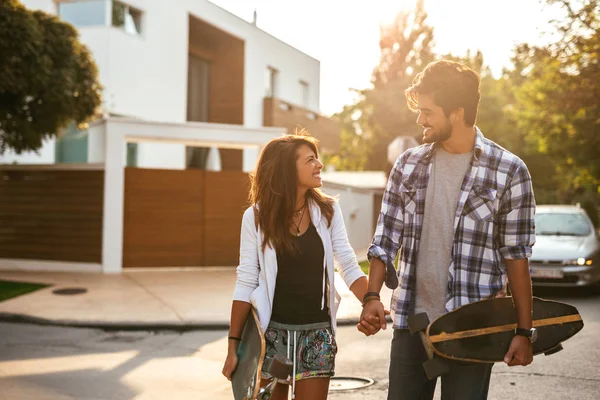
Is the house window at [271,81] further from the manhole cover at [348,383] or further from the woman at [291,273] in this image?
the woman at [291,273]

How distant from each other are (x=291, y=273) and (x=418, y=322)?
2.43 feet

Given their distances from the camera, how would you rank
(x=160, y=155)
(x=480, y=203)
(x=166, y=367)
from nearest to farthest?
(x=480, y=203)
(x=166, y=367)
(x=160, y=155)

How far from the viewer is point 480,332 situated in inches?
123

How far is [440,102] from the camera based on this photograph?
331 centimetres

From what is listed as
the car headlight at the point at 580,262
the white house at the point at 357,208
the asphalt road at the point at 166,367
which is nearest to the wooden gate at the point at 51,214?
the asphalt road at the point at 166,367

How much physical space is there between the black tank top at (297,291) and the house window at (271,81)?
26.1 meters

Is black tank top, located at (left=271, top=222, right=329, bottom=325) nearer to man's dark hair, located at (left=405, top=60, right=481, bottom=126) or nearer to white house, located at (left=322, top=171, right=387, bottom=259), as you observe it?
man's dark hair, located at (left=405, top=60, right=481, bottom=126)

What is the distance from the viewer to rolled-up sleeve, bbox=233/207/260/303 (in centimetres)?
371

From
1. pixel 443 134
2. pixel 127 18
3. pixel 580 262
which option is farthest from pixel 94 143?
pixel 443 134

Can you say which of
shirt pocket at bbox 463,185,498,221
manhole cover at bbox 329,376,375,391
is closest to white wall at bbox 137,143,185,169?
manhole cover at bbox 329,376,375,391

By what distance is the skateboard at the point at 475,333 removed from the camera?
312 cm

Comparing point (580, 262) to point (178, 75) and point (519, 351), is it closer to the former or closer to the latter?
point (519, 351)

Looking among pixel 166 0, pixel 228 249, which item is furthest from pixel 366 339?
pixel 166 0

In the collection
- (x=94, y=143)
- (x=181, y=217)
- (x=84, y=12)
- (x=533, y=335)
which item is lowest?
(x=181, y=217)
